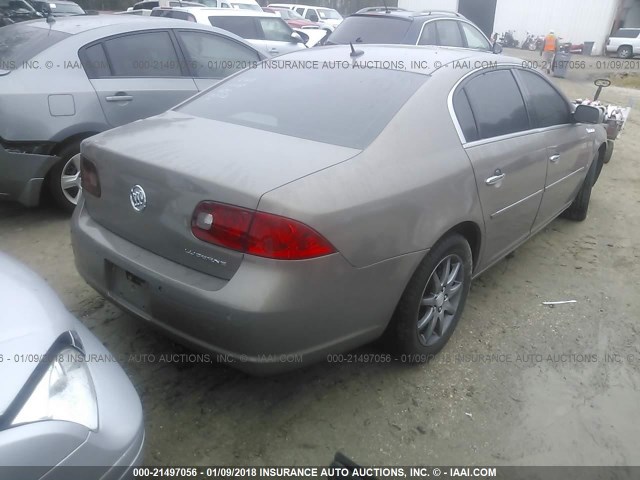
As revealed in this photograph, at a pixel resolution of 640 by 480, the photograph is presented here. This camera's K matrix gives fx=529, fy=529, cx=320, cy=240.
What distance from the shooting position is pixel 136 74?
4508 millimetres

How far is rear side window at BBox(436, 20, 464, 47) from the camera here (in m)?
7.70

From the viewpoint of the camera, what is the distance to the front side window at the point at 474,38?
28.1ft

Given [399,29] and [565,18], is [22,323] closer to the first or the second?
[399,29]

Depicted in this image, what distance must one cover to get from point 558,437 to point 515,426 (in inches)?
7.3

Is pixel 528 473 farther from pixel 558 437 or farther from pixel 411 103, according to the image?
pixel 411 103

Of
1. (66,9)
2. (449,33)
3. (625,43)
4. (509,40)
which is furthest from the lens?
(509,40)

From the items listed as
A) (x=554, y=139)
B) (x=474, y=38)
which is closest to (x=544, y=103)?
(x=554, y=139)

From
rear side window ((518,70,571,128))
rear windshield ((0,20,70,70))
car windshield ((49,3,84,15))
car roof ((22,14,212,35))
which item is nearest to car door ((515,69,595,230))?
rear side window ((518,70,571,128))

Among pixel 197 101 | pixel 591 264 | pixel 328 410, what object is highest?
pixel 197 101

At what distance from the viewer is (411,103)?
8.31ft

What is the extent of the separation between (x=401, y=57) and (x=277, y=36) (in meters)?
7.54

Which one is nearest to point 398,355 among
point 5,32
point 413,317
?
point 413,317

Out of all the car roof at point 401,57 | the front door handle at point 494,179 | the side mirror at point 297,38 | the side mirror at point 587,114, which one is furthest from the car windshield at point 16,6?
the front door handle at point 494,179

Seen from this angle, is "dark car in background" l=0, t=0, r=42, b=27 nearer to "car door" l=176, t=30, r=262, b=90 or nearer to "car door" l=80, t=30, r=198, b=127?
"car door" l=176, t=30, r=262, b=90
